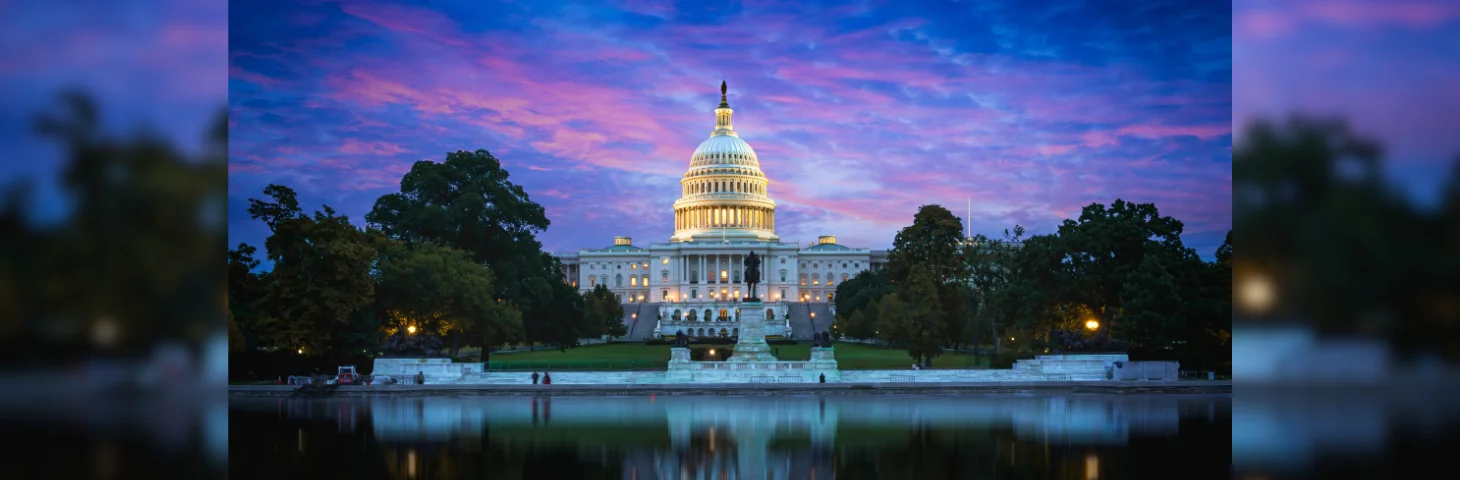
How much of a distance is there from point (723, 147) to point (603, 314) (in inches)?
2955

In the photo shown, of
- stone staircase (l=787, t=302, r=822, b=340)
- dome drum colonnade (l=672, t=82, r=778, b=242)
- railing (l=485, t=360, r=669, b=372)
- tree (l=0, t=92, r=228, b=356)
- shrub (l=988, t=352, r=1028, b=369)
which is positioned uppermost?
dome drum colonnade (l=672, t=82, r=778, b=242)

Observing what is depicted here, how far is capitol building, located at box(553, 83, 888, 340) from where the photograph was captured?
15825cm

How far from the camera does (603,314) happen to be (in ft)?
311

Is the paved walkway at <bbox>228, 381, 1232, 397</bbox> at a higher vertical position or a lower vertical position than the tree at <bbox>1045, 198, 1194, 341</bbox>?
lower

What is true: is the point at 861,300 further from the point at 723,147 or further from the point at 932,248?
the point at 723,147

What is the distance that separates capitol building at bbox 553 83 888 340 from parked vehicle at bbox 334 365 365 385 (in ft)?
362

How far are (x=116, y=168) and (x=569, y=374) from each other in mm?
32425

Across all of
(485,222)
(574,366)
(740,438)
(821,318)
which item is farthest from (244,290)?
(821,318)

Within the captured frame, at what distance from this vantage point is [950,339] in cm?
5875

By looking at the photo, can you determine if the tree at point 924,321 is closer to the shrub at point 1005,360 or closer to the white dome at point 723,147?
the shrub at point 1005,360

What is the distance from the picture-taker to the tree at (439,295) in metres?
49.8

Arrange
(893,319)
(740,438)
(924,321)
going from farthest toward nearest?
(893,319) < (924,321) < (740,438)

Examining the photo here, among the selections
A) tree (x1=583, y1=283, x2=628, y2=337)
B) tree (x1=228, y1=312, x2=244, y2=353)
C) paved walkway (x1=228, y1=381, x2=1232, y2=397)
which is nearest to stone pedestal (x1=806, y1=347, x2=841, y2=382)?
paved walkway (x1=228, y1=381, x2=1232, y2=397)

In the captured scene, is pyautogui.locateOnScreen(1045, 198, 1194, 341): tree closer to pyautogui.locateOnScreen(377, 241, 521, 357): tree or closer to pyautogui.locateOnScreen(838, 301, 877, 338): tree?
pyautogui.locateOnScreen(377, 241, 521, 357): tree
